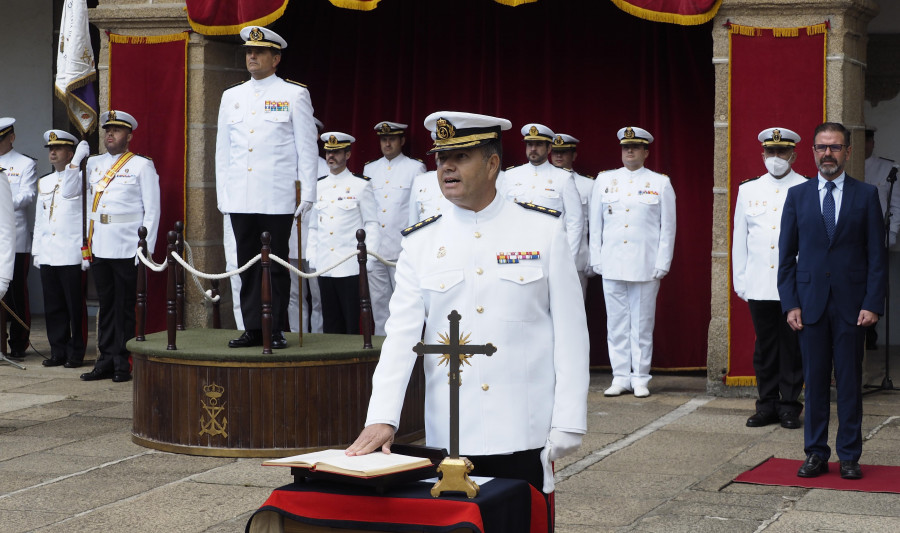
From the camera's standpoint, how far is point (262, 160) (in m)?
6.60

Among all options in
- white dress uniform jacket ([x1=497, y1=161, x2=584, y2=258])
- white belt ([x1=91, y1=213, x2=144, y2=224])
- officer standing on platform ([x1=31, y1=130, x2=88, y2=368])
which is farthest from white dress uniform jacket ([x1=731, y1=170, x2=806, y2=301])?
officer standing on platform ([x1=31, y1=130, x2=88, y2=368])

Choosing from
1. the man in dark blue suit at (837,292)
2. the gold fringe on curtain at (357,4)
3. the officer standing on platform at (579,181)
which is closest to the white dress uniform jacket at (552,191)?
the officer standing on platform at (579,181)

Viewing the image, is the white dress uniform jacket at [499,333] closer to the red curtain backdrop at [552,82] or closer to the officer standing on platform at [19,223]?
the red curtain backdrop at [552,82]

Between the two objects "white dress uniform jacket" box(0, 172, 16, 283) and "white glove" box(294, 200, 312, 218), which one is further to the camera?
"white dress uniform jacket" box(0, 172, 16, 283)

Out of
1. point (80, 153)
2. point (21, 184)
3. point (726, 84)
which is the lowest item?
point (21, 184)

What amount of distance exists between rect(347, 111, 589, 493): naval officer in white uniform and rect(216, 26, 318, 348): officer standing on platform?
11.2 ft

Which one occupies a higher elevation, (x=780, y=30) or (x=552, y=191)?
(x=780, y=30)

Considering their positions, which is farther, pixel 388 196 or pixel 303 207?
pixel 388 196

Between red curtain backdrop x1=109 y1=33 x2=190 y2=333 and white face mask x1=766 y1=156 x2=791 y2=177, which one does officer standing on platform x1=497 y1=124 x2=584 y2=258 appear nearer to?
white face mask x1=766 y1=156 x2=791 y2=177

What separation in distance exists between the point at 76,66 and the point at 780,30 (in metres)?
5.08

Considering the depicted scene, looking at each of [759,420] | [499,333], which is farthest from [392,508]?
[759,420]

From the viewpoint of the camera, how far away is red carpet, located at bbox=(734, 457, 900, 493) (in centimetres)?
550

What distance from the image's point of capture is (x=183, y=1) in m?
9.01

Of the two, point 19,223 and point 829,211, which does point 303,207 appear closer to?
point 829,211
